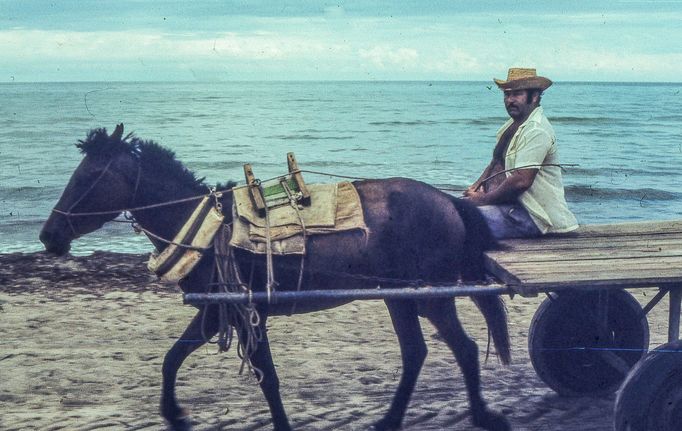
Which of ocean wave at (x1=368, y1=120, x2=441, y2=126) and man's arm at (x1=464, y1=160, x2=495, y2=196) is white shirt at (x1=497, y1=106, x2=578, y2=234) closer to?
man's arm at (x1=464, y1=160, x2=495, y2=196)

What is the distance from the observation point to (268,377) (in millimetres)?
4797

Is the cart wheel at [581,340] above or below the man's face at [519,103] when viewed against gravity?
below

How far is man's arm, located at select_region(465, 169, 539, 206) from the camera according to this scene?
5195 mm

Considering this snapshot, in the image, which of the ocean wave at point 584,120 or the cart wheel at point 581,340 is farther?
the ocean wave at point 584,120

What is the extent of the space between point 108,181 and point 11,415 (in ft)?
5.78

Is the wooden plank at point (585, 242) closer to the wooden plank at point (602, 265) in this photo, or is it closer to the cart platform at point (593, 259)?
the cart platform at point (593, 259)

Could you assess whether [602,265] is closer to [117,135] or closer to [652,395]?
[652,395]

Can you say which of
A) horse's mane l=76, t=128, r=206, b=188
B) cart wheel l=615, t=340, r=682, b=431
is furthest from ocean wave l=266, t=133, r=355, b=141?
cart wheel l=615, t=340, r=682, b=431

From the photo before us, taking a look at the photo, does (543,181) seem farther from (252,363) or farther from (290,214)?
(252,363)

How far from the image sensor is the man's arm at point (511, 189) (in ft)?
17.0

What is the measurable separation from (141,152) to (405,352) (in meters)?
2.03

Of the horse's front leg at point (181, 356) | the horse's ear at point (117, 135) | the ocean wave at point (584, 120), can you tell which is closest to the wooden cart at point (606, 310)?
the horse's front leg at point (181, 356)

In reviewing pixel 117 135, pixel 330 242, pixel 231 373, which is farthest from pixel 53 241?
pixel 231 373

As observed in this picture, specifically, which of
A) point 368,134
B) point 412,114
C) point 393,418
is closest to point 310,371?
point 393,418
